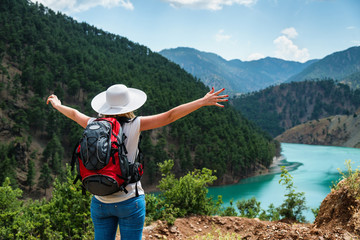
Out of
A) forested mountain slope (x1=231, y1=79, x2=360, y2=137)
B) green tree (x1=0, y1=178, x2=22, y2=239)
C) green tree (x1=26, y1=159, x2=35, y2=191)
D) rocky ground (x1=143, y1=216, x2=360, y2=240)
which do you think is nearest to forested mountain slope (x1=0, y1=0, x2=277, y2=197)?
green tree (x1=26, y1=159, x2=35, y2=191)

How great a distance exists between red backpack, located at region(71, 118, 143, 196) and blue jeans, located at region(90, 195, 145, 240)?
0.54 feet

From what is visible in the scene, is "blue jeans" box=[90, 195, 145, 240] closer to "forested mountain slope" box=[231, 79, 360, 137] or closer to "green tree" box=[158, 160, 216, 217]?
"green tree" box=[158, 160, 216, 217]

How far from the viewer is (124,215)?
236 centimetres

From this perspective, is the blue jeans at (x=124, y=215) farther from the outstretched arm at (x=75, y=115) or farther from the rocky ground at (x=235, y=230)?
the rocky ground at (x=235, y=230)

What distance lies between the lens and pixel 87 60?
77.5 meters

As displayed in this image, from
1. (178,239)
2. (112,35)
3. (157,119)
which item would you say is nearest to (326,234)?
(178,239)

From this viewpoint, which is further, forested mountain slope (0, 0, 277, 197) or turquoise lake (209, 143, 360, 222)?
forested mountain slope (0, 0, 277, 197)

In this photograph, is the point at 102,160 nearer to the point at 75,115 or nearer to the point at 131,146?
the point at 131,146

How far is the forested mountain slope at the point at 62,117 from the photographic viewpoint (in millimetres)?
47312

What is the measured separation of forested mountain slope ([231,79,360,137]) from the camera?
172750 mm

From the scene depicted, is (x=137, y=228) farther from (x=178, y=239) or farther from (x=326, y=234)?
(x=178, y=239)

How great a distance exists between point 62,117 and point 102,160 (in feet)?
187

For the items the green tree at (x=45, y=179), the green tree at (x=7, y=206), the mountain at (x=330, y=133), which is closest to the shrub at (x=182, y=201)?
the green tree at (x=7, y=206)

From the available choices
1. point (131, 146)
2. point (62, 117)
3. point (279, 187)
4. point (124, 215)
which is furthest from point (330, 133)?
point (124, 215)
